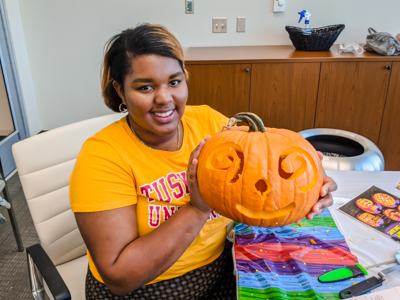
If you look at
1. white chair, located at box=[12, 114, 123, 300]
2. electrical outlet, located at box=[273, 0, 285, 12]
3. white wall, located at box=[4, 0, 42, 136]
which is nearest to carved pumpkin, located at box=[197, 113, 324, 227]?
white chair, located at box=[12, 114, 123, 300]

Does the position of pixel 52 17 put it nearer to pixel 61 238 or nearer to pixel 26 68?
pixel 26 68

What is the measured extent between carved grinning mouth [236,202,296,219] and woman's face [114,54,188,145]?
13.2 inches

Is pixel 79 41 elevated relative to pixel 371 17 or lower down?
lower down

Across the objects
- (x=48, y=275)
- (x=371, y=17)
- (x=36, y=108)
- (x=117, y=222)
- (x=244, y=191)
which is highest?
(x=371, y=17)

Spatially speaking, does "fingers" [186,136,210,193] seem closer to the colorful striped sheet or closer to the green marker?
the colorful striped sheet

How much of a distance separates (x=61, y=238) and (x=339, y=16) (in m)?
2.68

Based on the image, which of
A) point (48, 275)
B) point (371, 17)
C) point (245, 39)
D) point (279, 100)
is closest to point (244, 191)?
point (48, 275)

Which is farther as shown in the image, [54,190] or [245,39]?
[245,39]

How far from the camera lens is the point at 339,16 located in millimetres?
2750

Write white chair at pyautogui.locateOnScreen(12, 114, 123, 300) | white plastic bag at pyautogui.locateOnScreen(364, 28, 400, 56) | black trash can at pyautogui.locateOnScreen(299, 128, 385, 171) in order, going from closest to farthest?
white chair at pyautogui.locateOnScreen(12, 114, 123, 300) < black trash can at pyautogui.locateOnScreen(299, 128, 385, 171) < white plastic bag at pyautogui.locateOnScreen(364, 28, 400, 56)

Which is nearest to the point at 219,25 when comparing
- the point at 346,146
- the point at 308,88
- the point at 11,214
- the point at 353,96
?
the point at 308,88

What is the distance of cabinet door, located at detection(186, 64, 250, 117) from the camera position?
8.13 feet

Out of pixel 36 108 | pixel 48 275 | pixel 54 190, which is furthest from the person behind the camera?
pixel 36 108

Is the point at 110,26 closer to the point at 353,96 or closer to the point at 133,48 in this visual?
the point at 353,96
